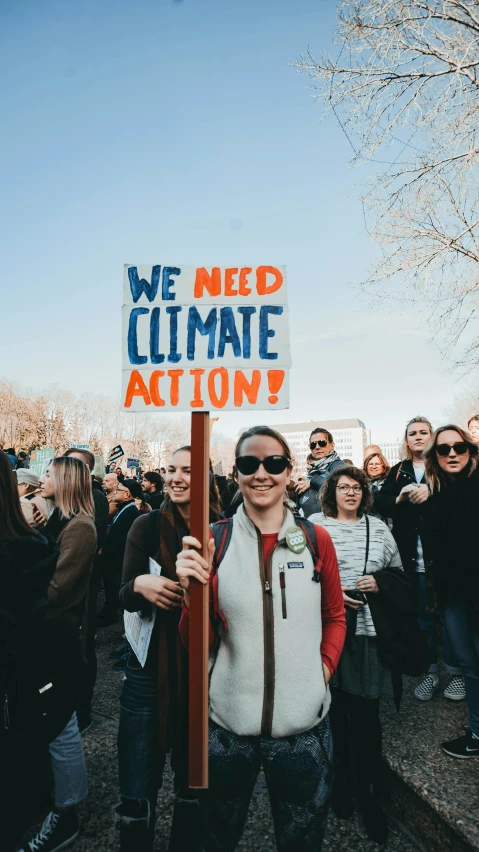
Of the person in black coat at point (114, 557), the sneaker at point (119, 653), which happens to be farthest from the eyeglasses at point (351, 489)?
the person in black coat at point (114, 557)

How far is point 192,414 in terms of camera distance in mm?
2125

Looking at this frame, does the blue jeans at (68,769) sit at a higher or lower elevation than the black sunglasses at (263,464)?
lower

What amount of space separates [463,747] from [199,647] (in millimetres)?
2287

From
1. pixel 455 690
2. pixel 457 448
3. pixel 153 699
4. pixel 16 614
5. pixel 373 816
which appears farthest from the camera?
pixel 455 690

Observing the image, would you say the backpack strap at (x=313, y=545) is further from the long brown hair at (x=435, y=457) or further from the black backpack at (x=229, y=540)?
the long brown hair at (x=435, y=457)

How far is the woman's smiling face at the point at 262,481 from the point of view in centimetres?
199

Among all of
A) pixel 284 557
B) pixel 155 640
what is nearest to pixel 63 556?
pixel 155 640

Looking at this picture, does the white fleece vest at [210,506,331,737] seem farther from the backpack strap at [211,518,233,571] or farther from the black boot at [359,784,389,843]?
the black boot at [359,784,389,843]

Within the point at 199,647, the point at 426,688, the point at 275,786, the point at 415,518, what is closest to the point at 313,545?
the point at 199,647

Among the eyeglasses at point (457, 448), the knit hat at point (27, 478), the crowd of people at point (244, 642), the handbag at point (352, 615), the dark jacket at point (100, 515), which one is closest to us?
the crowd of people at point (244, 642)

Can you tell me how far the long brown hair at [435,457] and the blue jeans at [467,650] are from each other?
847mm

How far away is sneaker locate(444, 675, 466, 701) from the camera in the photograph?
12.8 feet

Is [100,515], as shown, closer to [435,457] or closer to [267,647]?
A: [435,457]

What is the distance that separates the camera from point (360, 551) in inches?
123
